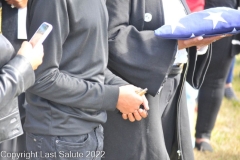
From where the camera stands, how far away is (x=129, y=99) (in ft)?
A: 7.13

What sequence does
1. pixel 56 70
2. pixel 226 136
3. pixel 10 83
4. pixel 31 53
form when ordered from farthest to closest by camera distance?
1. pixel 226 136
2. pixel 56 70
3. pixel 31 53
4. pixel 10 83

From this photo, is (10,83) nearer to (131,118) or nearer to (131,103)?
(131,103)

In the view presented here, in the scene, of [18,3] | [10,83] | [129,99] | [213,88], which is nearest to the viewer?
[10,83]

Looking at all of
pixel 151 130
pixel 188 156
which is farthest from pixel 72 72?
pixel 188 156

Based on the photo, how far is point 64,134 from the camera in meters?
2.06

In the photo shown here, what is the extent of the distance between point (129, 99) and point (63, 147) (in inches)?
13.9

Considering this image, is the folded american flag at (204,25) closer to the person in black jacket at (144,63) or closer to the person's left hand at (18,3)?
the person in black jacket at (144,63)

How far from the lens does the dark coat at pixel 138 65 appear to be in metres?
2.28

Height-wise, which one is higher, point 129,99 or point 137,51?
point 137,51

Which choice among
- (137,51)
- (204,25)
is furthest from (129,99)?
(204,25)

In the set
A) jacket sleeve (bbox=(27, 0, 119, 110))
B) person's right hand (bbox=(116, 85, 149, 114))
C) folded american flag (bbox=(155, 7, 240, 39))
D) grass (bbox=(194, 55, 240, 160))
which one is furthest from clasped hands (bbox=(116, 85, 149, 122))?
grass (bbox=(194, 55, 240, 160))

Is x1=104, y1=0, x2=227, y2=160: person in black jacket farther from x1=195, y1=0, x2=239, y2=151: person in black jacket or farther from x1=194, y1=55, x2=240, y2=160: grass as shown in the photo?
x1=194, y1=55, x2=240, y2=160: grass

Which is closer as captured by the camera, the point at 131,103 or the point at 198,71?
the point at 131,103

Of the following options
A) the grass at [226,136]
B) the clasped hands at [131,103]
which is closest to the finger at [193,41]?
the clasped hands at [131,103]
